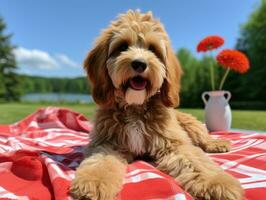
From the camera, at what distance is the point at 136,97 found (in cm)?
342

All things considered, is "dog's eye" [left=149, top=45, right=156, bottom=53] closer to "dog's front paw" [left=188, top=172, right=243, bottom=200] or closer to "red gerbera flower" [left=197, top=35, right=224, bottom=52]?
"dog's front paw" [left=188, top=172, right=243, bottom=200]

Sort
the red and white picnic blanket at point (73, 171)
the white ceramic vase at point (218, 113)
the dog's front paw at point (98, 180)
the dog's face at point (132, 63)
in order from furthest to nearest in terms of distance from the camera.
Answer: the white ceramic vase at point (218, 113) < the dog's face at point (132, 63) < the red and white picnic blanket at point (73, 171) < the dog's front paw at point (98, 180)

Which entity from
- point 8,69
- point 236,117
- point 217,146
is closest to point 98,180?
point 217,146

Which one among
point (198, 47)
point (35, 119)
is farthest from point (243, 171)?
point (35, 119)

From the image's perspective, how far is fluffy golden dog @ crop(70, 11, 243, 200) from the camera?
3221 mm

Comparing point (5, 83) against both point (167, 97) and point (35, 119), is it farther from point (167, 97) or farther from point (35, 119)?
point (167, 97)

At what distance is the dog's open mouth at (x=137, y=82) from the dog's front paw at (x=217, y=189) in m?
1.20

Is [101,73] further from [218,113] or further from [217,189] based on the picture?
[218,113]

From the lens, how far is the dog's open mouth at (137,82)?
3427 millimetres

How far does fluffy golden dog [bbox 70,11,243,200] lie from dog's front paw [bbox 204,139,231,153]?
0.72m

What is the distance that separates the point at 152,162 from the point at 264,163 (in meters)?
1.09

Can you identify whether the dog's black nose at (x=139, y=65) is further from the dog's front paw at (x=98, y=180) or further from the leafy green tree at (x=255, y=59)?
the leafy green tree at (x=255, y=59)

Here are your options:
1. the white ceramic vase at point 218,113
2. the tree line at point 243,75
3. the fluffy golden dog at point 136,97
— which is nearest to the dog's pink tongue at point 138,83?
the fluffy golden dog at point 136,97

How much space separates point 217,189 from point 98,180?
2.77 ft
